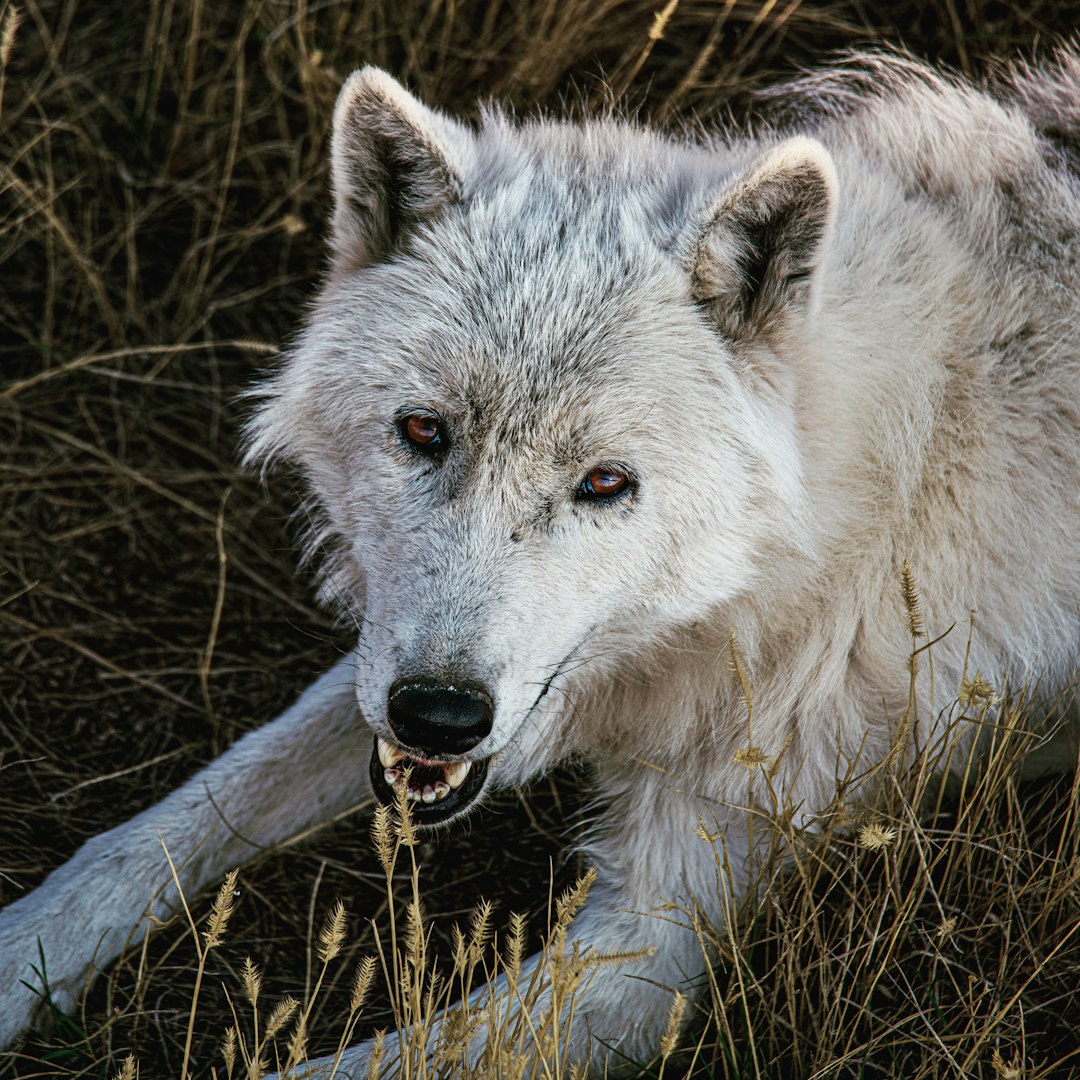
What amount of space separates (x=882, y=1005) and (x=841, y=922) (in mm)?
260

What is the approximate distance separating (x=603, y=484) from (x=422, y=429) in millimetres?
434

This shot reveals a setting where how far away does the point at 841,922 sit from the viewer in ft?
8.94

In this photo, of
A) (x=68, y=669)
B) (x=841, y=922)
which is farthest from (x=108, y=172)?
(x=841, y=922)

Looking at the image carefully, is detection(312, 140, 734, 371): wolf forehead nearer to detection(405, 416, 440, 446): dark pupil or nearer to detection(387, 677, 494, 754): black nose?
detection(405, 416, 440, 446): dark pupil

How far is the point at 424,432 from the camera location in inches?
106

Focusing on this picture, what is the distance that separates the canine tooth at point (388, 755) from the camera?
264cm

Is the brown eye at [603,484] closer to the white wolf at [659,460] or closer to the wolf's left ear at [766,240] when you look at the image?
the white wolf at [659,460]

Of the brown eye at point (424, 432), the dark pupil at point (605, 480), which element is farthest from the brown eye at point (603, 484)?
the brown eye at point (424, 432)

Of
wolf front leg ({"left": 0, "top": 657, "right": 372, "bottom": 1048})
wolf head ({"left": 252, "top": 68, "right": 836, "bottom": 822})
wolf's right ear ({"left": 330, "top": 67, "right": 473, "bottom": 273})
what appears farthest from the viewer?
wolf front leg ({"left": 0, "top": 657, "right": 372, "bottom": 1048})

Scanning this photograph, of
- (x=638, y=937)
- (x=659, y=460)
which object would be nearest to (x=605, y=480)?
(x=659, y=460)

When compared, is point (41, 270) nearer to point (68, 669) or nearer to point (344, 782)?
point (68, 669)

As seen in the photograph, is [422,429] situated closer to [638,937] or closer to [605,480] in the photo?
[605,480]

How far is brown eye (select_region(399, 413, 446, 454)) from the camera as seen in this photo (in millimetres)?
2680

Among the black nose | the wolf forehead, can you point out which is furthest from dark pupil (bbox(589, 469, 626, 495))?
the black nose
